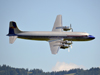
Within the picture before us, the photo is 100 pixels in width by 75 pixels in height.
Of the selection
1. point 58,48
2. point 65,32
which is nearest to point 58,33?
point 65,32

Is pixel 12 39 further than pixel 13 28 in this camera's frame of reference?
No

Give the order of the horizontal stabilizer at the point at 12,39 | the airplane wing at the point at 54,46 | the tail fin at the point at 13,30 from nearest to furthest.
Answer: the airplane wing at the point at 54,46, the horizontal stabilizer at the point at 12,39, the tail fin at the point at 13,30

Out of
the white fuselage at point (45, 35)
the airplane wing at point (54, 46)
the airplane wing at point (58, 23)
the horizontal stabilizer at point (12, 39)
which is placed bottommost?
the airplane wing at point (54, 46)

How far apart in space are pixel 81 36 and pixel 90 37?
13.0ft

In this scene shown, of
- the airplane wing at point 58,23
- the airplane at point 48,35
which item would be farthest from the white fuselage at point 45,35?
the airplane wing at point 58,23

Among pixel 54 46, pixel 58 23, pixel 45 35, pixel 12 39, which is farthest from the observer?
pixel 58 23

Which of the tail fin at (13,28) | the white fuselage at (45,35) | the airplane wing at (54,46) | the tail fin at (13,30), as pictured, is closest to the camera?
the airplane wing at (54,46)

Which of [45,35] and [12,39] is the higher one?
[45,35]

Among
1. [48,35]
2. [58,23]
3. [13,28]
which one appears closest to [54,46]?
[48,35]

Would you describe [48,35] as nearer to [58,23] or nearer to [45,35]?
[45,35]

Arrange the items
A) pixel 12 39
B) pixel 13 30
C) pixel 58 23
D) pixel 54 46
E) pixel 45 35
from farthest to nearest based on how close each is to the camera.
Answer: pixel 58 23
pixel 13 30
pixel 45 35
pixel 12 39
pixel 54 46

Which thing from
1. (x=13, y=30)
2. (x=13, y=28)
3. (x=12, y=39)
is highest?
(x=13, y=28)

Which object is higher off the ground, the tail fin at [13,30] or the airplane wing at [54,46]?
the tail fin at [13,30]

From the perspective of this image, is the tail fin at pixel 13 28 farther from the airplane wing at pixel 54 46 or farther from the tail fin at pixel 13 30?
the airplane wing at pixel 54 46
